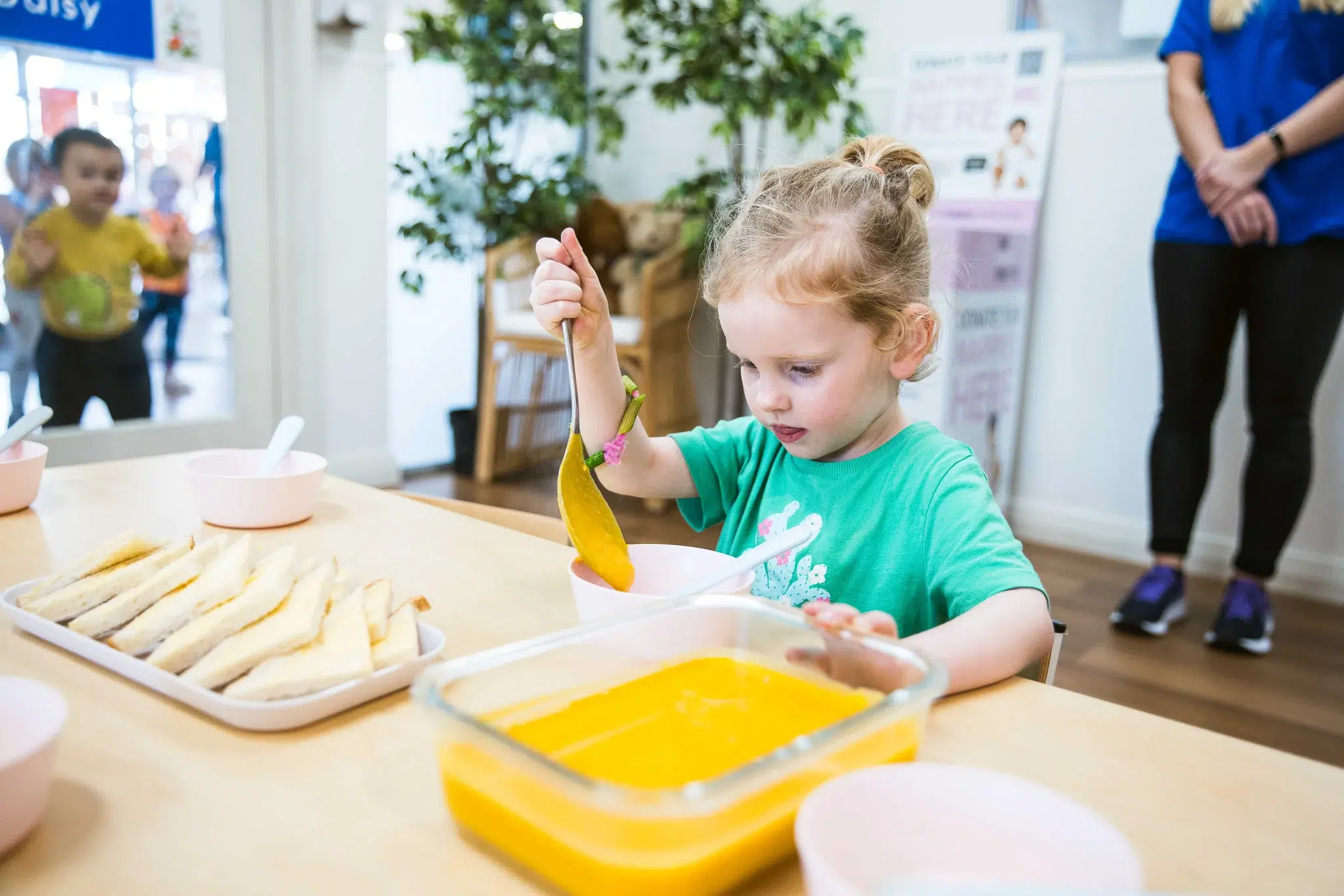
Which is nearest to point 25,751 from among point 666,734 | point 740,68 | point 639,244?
point 666,734

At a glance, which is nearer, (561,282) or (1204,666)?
(561,282)

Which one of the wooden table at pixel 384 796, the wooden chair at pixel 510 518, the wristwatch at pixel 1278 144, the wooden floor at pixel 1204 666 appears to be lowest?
the wooden floor at pixel 1204 666

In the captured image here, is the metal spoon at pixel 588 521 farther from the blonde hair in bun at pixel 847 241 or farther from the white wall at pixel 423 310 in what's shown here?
the white wall at pixel 423 310

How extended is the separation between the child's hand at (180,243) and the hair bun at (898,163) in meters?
2.47

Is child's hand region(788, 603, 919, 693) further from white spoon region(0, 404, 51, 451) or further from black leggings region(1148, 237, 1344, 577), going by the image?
black leggings region(1148, 237, 1344, 577)

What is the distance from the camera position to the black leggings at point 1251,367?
2.19 meters

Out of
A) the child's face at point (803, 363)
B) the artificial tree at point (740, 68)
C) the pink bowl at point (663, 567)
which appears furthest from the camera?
the artificial tree at point (740, 68)

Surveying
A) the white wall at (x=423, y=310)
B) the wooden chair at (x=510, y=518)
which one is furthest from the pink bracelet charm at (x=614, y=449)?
the white wall at (x=423, y=310)

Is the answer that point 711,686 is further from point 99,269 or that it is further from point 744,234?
point 99,269

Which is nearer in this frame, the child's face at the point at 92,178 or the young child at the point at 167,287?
the child's face at the point at 92,178

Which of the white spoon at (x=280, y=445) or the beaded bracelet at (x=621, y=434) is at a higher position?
the beaded bracelet at (x=621, y=434)

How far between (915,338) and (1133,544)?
228cm

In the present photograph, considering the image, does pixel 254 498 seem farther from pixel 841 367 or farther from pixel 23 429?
pixel 841 367

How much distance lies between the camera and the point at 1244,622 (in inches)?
90.4
